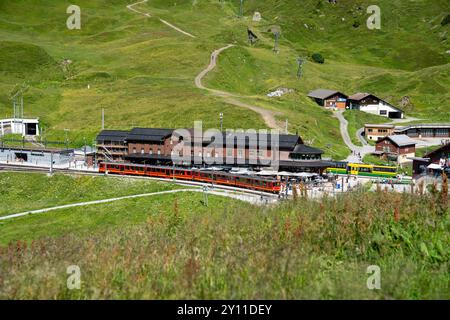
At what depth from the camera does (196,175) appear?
77625mm

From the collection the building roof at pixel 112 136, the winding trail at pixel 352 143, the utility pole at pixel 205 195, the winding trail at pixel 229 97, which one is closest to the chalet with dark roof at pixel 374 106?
the winding trail at pixel 352 143

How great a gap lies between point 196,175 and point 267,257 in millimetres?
57206

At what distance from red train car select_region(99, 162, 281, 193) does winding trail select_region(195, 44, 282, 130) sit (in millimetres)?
28435

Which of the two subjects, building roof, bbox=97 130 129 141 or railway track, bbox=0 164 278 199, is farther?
building roof, bbox=97 130 129 141

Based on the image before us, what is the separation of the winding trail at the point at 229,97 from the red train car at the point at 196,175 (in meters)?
28.4

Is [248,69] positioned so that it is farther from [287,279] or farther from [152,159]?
[287,279]

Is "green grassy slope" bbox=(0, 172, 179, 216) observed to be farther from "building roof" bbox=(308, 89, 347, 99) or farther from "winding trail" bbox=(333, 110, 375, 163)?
"building roof" bbox=(308, 89, 347, 99)

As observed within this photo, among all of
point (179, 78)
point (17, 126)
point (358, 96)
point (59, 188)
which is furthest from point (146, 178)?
point (358, 96)

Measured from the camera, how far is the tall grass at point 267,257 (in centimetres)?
1905

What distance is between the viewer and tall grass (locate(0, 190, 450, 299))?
1905 cm

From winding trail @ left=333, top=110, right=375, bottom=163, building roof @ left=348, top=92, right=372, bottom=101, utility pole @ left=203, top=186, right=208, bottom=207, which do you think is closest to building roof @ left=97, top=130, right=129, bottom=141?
utility pole @ left=203, top=186, right=208, bottom=207

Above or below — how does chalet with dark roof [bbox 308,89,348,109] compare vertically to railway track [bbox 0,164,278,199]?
above

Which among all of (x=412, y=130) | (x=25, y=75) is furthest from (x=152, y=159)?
(x=25, y=75)

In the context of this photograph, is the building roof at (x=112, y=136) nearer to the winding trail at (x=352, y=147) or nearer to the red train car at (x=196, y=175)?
the red train car at (x=196, y=175)
